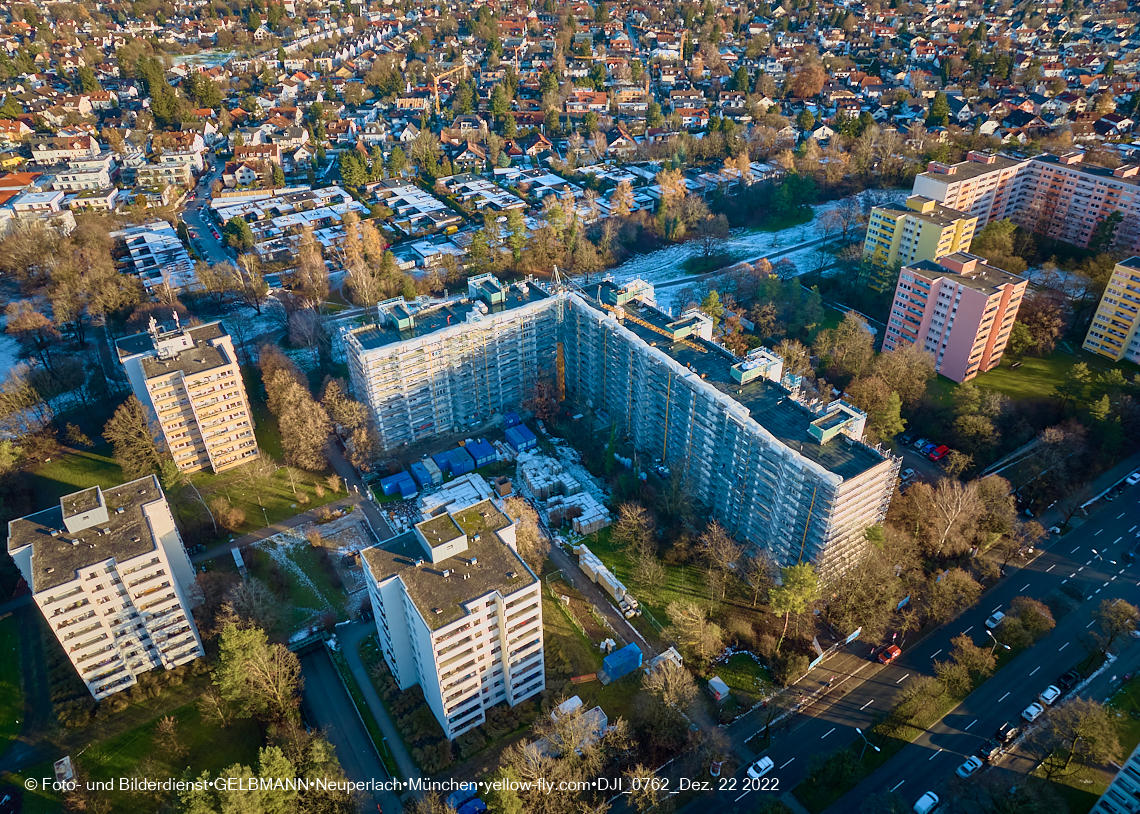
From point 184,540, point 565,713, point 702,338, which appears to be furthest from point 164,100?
point 565,713

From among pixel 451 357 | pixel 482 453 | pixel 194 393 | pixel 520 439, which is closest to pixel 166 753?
pixel 194 393

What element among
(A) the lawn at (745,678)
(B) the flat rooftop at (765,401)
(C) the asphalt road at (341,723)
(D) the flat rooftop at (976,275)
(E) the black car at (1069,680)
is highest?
(D) the flat rooftop at (976,275)

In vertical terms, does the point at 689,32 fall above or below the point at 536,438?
above

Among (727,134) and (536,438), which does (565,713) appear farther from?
(727,134)

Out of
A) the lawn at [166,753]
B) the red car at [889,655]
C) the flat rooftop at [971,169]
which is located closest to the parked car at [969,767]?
the red car at [889,655]

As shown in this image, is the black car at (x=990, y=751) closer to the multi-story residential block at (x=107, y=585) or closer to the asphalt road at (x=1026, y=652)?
the asphalt road at (x=1026, y=652)
